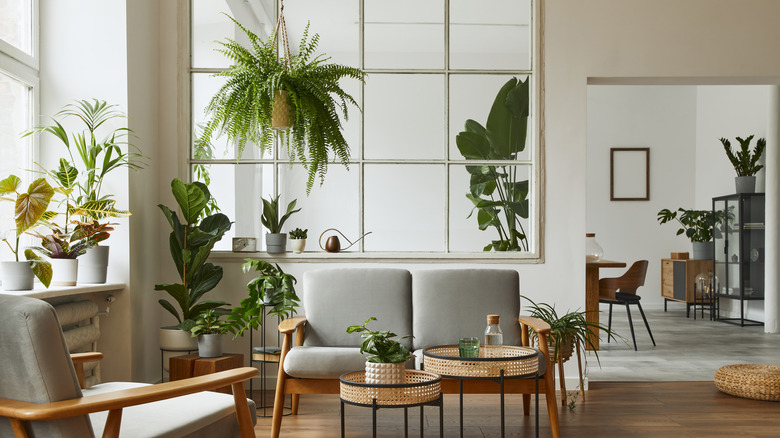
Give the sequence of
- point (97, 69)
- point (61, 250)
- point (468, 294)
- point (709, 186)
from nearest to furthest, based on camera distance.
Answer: point (61, 250) < point (468, 294) < point (97, 69) < point (709, 186)

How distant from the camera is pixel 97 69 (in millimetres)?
4141

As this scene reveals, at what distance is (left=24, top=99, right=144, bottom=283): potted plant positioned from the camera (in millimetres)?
3717

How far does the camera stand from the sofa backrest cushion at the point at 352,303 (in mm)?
3822

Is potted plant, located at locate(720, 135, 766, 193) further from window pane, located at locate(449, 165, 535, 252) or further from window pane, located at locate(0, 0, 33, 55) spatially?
window pane, located at locate(0, 0, 33, 55)

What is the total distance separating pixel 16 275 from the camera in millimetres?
3248

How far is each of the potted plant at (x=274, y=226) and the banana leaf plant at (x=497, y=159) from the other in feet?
4.20

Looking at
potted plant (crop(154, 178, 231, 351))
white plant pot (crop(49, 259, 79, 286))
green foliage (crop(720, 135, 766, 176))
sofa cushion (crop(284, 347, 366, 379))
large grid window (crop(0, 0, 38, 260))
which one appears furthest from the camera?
green foliage (crop(720, 135, 766, 176))

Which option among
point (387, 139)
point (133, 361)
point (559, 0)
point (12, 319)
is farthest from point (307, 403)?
point (559, 0)

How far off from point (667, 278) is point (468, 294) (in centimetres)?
681

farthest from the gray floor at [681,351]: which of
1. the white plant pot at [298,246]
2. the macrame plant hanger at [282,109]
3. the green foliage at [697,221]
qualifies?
the macrame plant hanger at [282,109]

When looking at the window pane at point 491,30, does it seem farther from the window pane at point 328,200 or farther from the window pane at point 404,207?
the window pane at point 328,200

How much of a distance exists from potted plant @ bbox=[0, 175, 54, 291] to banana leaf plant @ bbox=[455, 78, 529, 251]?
2.69 metres

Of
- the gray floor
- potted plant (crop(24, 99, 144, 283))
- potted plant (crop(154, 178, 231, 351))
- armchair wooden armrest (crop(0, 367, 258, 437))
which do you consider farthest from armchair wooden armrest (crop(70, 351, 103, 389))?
the gray floor

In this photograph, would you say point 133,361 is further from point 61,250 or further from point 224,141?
point 224,141
